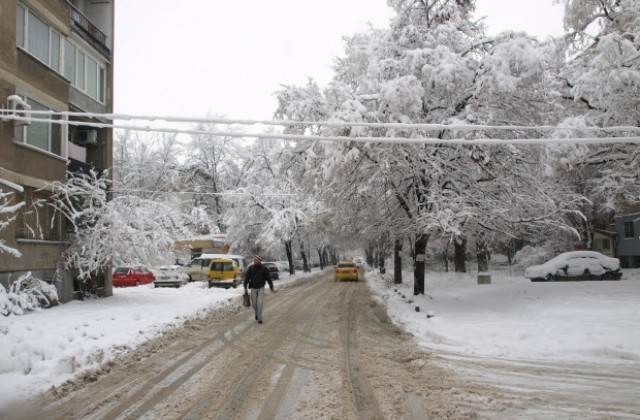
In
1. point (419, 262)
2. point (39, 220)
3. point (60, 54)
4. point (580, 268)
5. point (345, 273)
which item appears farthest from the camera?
point (345, 273)

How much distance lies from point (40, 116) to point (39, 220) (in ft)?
10.6

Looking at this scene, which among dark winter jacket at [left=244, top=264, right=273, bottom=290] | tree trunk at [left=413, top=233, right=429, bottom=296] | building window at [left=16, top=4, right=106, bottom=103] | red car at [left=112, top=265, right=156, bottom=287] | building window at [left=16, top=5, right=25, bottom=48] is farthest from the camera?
red car at [left=112, top=265, right=156, bottom=287]

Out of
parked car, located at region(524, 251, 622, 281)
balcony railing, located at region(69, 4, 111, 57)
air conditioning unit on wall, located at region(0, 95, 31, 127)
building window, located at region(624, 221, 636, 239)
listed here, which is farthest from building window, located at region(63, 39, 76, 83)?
building window, located at region(624, 221, 636, 239)

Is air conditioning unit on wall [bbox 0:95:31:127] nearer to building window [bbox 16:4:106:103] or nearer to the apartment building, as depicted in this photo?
the apartment building

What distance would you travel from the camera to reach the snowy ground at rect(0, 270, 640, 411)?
8.24 meters

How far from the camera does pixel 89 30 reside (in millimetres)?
20219

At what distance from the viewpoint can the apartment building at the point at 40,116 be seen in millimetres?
14938

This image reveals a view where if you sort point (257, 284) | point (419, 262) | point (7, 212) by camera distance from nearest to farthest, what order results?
point (7, 212)
point (257, 284)
point (419, 262)

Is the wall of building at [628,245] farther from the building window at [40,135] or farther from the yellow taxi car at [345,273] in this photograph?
the building window at [40,135]

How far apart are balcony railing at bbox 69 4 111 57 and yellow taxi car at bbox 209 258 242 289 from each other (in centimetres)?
1164

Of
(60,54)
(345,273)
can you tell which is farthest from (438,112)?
(345,273)

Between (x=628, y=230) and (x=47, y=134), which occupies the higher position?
(x=47, y=134)

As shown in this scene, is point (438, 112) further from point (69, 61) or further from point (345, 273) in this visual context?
point (345, 273)

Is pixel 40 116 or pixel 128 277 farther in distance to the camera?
pixel 128 277
